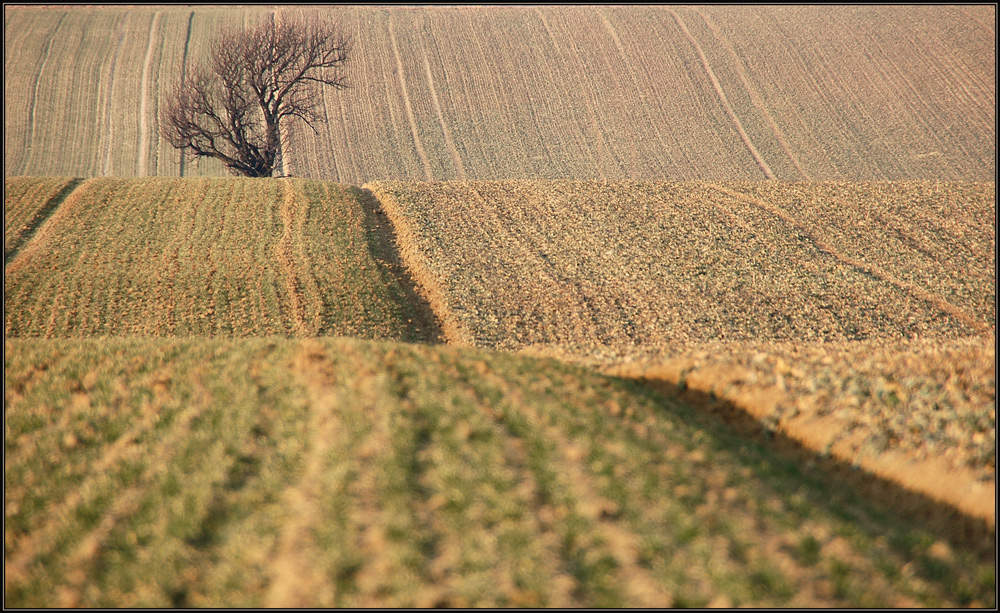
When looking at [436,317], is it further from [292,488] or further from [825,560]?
[825,560]

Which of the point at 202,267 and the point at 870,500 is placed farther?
the point at 202,267

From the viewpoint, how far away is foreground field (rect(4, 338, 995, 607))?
550 centimetres

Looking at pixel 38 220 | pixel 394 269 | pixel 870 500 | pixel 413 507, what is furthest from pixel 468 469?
pixel 38 220

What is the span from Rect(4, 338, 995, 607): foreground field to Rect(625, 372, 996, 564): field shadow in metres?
0.08

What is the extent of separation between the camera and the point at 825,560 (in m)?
5.89

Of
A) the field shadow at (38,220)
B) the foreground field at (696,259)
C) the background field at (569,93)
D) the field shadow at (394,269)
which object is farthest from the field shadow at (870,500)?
the background field at (569,93)

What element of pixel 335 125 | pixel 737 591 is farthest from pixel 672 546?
pixel 335 125

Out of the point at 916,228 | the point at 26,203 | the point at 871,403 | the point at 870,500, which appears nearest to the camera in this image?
the point at 870,500

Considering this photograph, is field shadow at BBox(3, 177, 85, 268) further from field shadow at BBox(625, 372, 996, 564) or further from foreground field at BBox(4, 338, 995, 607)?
field shadow at BBox(625, 372, 996, 564)

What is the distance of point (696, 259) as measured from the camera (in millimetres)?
27312

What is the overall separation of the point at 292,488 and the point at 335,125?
6021cm

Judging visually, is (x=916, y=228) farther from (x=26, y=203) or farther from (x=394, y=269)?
(x=26, y=203)

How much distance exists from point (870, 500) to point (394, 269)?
21.4m

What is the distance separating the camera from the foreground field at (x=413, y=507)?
550 cm
